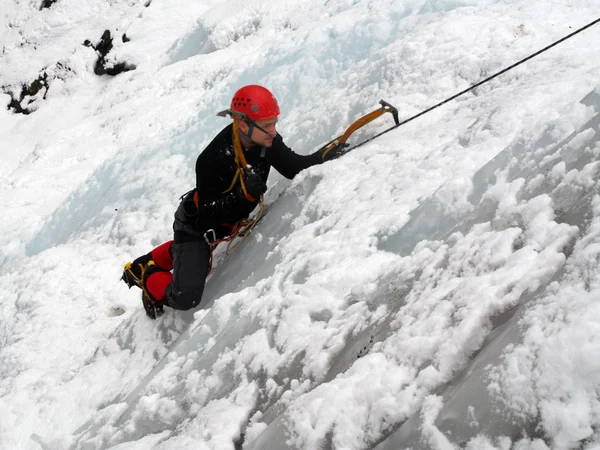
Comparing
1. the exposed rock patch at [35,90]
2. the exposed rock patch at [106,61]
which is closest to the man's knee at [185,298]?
the exposed rock patch at [106,61]

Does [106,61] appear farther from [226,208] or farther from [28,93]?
[226,208]

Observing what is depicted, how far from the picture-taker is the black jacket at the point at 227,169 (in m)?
3.30

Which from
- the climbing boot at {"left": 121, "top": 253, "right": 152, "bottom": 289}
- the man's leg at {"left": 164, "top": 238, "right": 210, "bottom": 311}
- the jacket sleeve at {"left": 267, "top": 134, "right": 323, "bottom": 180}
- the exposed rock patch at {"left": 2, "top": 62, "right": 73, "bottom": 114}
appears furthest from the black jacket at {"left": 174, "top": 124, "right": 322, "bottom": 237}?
the exposed rock patch at {"left": 2, "top": 62, "right": 73, "bottom": 114}

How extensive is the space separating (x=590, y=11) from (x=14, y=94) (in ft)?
37.9

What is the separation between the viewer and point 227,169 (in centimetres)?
332

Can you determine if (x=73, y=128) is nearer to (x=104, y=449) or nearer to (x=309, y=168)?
(x=309, y=168)

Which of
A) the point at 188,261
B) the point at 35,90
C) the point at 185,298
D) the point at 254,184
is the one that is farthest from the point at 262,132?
the point at 35,90

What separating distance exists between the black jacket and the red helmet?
0.76 feet

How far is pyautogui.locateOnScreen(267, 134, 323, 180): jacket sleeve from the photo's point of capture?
133 inches

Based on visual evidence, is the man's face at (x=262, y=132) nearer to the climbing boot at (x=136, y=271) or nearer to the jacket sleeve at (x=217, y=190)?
the jacket sleeve at (x=217, y=190)

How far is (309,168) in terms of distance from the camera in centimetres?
331

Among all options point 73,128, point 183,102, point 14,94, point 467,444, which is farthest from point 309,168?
point 14,94

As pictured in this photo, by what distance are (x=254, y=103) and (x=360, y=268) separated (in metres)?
1.38

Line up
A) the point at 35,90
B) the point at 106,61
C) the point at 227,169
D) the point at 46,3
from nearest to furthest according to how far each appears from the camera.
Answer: the point at 227,169
the point at 106,61
the point at 35,90
the point at 46,3
